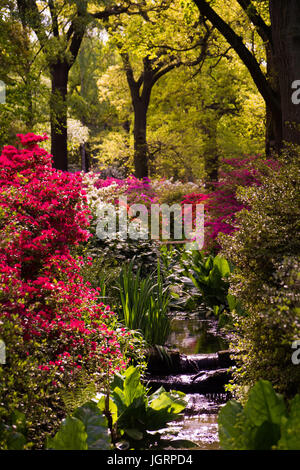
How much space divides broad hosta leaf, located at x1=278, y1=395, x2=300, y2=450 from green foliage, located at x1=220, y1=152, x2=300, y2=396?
40 cm

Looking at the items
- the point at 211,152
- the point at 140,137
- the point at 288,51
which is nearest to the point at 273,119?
the point at 288,51

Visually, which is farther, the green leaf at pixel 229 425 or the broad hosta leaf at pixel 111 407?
the broad hosta leaf at pixel 111 407

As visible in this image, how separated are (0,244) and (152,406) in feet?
5.36

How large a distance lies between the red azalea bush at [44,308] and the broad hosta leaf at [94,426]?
247 mm

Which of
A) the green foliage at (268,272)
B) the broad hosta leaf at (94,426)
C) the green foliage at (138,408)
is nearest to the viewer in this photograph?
the broad hosta leaf at (94,426)

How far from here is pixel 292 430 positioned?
2.15 meters

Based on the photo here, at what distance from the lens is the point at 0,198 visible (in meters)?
4.05

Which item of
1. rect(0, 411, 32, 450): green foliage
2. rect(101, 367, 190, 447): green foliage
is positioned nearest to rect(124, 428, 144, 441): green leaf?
rect(101, 367, 190, 447): green foliage

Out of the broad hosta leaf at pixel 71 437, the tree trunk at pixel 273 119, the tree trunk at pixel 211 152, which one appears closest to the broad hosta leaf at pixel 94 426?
the broad hosta leaf at pixel 71 437

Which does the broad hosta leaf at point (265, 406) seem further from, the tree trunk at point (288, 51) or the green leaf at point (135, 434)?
the tree trunk at point (288, 51)

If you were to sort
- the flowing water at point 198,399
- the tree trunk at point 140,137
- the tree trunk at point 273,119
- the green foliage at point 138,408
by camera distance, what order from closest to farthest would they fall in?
the green foliage at point 138,408
the flowing water at point 198,399
the tree trunk at point 273,119
the tree trunk at point 140,137

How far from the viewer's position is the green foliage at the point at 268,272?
2836 millimetres

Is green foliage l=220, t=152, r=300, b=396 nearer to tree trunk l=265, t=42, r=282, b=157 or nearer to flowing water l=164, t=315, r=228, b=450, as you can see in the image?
flowing water l=164, t=315, r=228, b=450
